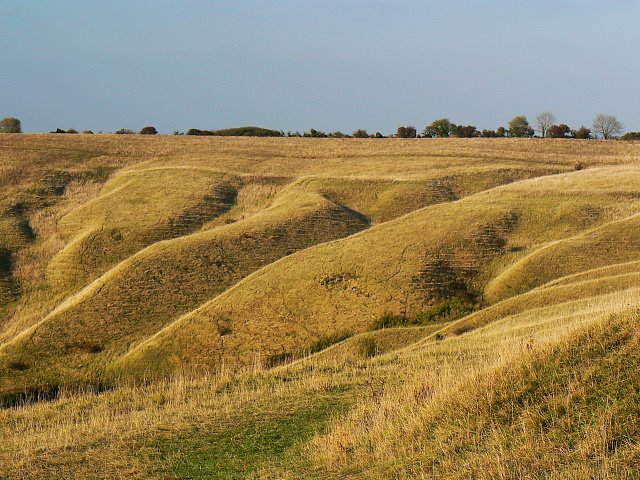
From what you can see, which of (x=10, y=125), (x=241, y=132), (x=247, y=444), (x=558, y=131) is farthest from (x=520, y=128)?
(x=247, y=444)

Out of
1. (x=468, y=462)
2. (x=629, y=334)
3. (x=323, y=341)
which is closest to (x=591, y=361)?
(x=629, y=334)

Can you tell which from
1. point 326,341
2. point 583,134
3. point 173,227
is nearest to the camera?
point 326,341

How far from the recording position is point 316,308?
46031mm

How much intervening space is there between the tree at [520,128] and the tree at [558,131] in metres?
4.54

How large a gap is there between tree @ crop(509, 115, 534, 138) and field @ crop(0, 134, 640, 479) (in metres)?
40.3

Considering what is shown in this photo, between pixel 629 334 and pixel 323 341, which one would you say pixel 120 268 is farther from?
pixel 629 334

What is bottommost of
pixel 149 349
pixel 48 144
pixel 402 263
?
pixel 149 349

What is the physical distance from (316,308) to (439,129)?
114299 millimetres

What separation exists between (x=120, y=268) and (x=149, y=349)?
12570 mm

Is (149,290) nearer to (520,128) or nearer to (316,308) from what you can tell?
(316,308)

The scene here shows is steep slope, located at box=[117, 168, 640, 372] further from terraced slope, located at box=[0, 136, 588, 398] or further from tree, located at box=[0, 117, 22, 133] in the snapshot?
tree, located at box=[0, 117, 22, 133]

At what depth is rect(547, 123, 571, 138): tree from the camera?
474 ft

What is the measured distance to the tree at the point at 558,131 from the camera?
14438 cm

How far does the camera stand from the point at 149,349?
45031mm
